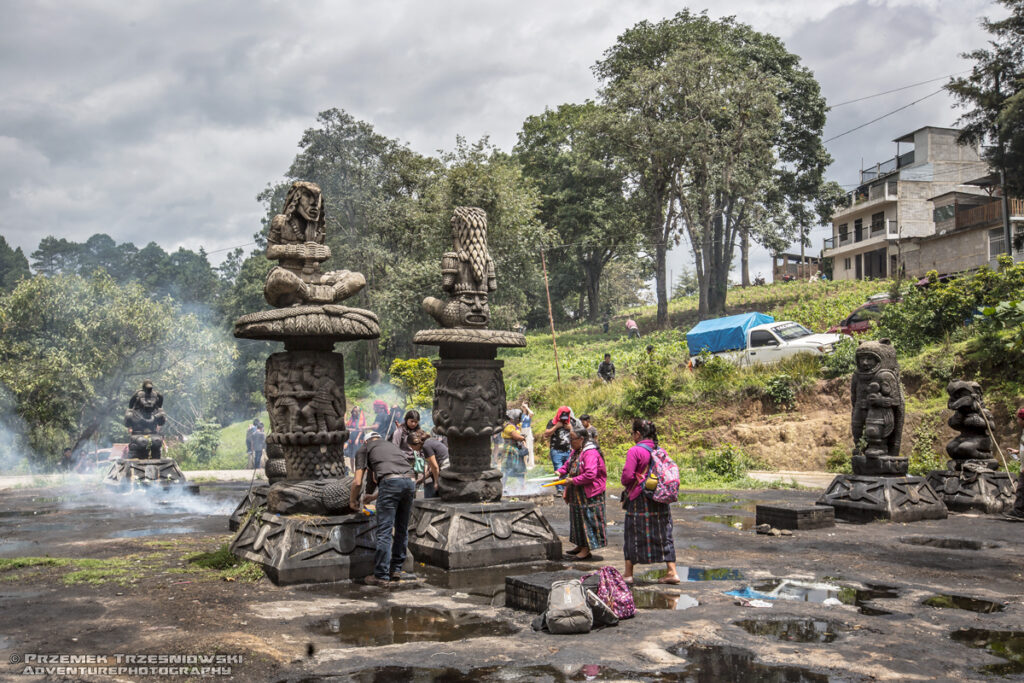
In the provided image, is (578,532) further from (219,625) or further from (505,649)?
(219,625)

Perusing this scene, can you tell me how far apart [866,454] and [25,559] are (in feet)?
39.7

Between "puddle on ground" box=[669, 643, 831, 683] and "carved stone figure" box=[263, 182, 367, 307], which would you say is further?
"carved stone figure" box=[263, 182, 367, 307]

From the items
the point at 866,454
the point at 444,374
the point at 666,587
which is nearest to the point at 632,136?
the point at 866,454

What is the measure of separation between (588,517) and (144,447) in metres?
12.0

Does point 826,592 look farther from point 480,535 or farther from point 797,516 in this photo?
point 797,516

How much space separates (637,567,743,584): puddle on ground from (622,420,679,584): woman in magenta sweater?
0.38 m

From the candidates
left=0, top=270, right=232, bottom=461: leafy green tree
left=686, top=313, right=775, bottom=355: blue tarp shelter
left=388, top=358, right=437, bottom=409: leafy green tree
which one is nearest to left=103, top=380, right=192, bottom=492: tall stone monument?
left=388, top=358, right=437, bottom=409: leafy green tree

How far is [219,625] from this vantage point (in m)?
6.57

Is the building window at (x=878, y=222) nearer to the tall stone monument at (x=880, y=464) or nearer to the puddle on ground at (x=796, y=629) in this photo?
the tall stone monument at (x=880, y=464)

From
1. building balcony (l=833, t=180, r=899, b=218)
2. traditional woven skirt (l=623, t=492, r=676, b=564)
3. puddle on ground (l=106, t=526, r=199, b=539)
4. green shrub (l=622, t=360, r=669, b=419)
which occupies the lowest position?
puddle on ground (l=106, t=526, r=199, b=539)

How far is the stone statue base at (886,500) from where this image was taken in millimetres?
12227

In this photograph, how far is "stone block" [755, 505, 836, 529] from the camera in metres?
11.6

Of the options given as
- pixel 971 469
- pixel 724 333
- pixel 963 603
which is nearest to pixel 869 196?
pixel 724 333

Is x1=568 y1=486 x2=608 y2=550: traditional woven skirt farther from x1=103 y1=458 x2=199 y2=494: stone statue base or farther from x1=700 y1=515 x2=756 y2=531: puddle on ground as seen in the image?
x1=103 y1=458 x2=199 y2=494: stone statue base
